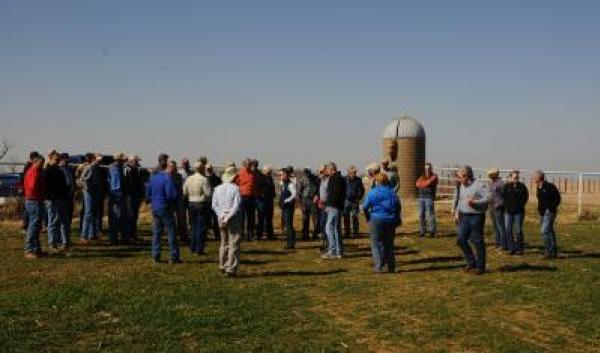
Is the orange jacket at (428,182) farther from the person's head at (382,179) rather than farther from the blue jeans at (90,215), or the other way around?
the blue jeans at (90,215)

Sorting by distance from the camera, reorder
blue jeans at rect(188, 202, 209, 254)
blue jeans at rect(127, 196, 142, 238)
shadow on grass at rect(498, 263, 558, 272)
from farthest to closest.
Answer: blue jeans at rect(127, 196, 142, 238), blue jeans at rect(188, 202, 209, 254), shadow on grass at rect(498, 263, 558, 272)

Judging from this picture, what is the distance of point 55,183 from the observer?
14.2m

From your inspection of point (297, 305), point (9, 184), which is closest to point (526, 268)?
point (297, 305)

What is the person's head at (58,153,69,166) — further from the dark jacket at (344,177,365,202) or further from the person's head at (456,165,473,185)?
the person's head at (456,165,473,185)

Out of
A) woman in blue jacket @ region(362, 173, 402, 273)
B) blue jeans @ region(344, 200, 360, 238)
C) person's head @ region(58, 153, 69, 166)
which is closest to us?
woman in blue jacket @ region(362, 173, 402, 273)

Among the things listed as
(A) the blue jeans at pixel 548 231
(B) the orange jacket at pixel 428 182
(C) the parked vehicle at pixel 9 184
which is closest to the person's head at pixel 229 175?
(A) the blue jeans at pixel 548 231

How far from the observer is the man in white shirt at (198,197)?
45.9 feet

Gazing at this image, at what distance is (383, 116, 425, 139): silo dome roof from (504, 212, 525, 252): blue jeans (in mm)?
16708

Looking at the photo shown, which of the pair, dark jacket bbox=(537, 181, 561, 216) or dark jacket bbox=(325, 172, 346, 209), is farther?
dark jacket bbox=(325, 172, 346, 209)

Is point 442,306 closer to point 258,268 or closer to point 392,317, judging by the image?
point 392,317

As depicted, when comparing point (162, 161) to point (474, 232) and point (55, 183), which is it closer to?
point (55, 183)

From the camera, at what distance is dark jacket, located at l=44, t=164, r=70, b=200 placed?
13946mm

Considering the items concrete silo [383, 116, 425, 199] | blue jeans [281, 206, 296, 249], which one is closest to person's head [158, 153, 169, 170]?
blue jeans [281, 206, 296, 249]

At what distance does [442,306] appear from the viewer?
31.7ft
